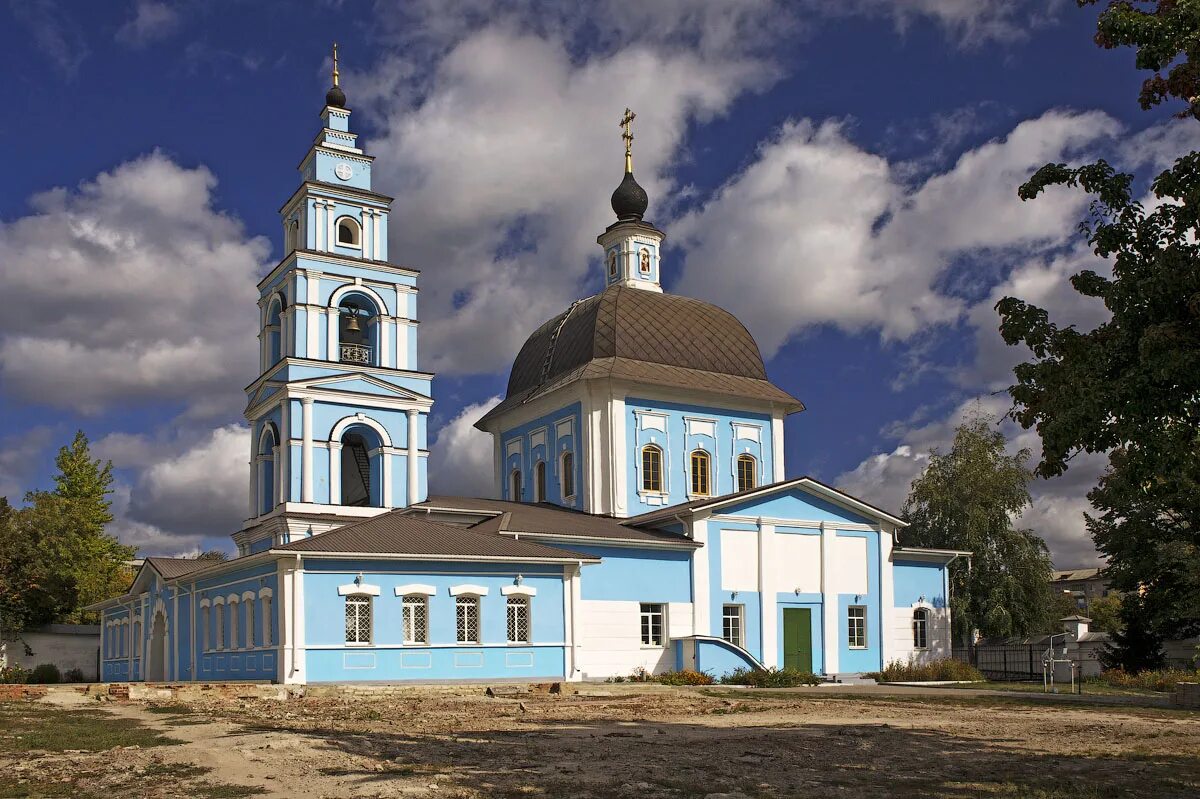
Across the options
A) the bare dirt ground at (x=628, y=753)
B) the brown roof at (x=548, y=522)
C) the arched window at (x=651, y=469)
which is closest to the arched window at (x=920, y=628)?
the brown roof at (x=548, y=522)

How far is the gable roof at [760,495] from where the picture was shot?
3061 cm

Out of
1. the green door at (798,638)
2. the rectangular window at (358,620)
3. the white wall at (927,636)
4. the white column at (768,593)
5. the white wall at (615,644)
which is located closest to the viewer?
the rectangular window at (358,620)

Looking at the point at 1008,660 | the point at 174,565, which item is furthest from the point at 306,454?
the point at 1008,660

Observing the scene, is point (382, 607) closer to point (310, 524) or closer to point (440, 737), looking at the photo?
point (310, 524)

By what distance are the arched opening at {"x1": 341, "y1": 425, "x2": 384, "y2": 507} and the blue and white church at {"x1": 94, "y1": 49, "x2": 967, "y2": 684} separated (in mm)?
88

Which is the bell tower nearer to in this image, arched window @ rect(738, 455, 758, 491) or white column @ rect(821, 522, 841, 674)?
arched window @ rect(738, 455, 758, 491)

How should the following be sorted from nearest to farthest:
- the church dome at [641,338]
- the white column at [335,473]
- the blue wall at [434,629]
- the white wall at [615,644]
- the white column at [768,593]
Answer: the blue wall at [434,629] < the white wall at [615,644] < the white column at [768,593] < the white column at [335,473] < the church dome at [641,338]

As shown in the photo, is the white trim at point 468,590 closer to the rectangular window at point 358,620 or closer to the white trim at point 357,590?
the white trim at point 357,590

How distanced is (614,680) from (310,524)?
29.1ft

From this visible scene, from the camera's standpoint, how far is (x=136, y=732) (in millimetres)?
14938

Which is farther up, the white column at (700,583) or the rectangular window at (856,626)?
the white column at (700,583)

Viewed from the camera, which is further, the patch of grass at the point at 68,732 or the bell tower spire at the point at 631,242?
the bell tower spire at the point at 631,242

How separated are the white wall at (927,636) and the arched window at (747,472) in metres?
5.49

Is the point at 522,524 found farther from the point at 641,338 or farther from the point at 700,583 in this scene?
the point at 641,338
